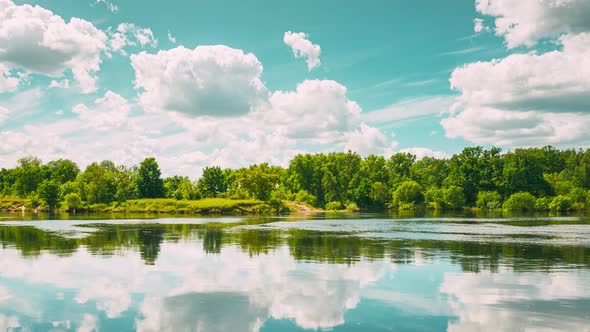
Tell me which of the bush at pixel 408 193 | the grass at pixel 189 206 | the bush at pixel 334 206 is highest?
the bush at pixel 408 193

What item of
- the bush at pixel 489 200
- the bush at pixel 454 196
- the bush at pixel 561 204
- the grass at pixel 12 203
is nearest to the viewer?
the bush at pixel 561 204

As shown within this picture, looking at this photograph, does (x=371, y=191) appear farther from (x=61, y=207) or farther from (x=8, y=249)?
(x=8, y=249)

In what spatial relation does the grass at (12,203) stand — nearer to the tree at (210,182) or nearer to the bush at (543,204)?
the tree at (210,182)

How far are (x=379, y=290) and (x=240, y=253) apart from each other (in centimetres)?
1486

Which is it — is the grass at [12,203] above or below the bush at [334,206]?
above

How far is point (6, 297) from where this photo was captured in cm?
1883

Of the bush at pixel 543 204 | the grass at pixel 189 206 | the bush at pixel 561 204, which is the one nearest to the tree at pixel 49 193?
the grass at pixel 189 206

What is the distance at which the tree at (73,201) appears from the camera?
146375 mm

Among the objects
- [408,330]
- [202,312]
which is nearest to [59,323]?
[202,312]

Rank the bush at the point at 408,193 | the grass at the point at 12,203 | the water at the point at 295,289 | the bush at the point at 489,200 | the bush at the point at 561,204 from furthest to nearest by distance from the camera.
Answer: the bush at the point at 408,193 → the grass at the point at 12,203 → the bush at the point at 489,200 → the bush at the point at 561,204 → the water at the point at 295,289

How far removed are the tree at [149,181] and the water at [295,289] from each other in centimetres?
13095

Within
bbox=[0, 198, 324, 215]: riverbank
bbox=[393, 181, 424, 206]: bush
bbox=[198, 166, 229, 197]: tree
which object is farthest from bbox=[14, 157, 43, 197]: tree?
bbox=[393, 181, 424, 206]: bush

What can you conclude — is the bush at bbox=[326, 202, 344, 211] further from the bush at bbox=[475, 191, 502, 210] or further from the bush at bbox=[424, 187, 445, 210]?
the bush at bbox=[475, 191, 502, 210]

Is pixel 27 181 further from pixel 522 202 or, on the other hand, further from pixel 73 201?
pixel 522 202
